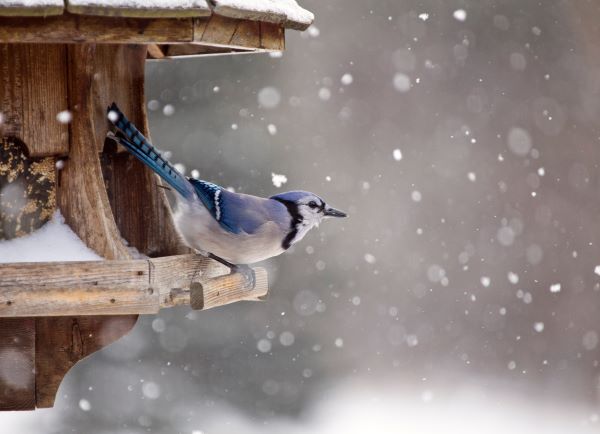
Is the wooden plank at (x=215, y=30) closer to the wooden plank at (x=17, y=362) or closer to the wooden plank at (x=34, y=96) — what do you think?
the wooden plank at (x=34, y=96)

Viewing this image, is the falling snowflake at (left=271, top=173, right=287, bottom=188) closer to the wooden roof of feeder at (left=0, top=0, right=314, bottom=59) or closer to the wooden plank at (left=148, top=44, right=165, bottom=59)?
the wooden plank at (left=148, top=44, right=165, bottom=59)

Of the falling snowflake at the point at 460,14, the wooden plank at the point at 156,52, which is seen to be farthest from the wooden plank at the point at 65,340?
the falling snowflake at the point at 460,14

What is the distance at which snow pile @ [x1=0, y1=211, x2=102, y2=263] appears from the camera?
288 cm

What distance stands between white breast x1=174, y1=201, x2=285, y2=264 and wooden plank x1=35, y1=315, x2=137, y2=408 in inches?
16.1

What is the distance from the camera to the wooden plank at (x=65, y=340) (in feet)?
10.0

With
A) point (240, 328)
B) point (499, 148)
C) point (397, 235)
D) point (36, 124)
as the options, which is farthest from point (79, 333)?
point (499, 148)

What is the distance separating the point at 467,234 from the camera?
9609mm

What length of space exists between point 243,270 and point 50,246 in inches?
30.1

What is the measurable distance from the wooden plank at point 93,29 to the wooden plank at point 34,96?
36 cm

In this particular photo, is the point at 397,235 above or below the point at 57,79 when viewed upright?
below

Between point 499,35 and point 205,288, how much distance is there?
7.18 m

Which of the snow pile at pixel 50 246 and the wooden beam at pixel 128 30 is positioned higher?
the wooden beam at pixel 128 30

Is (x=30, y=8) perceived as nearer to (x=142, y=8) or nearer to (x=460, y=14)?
(x=142, y=8)

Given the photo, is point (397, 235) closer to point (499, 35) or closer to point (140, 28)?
point (499, 35)
